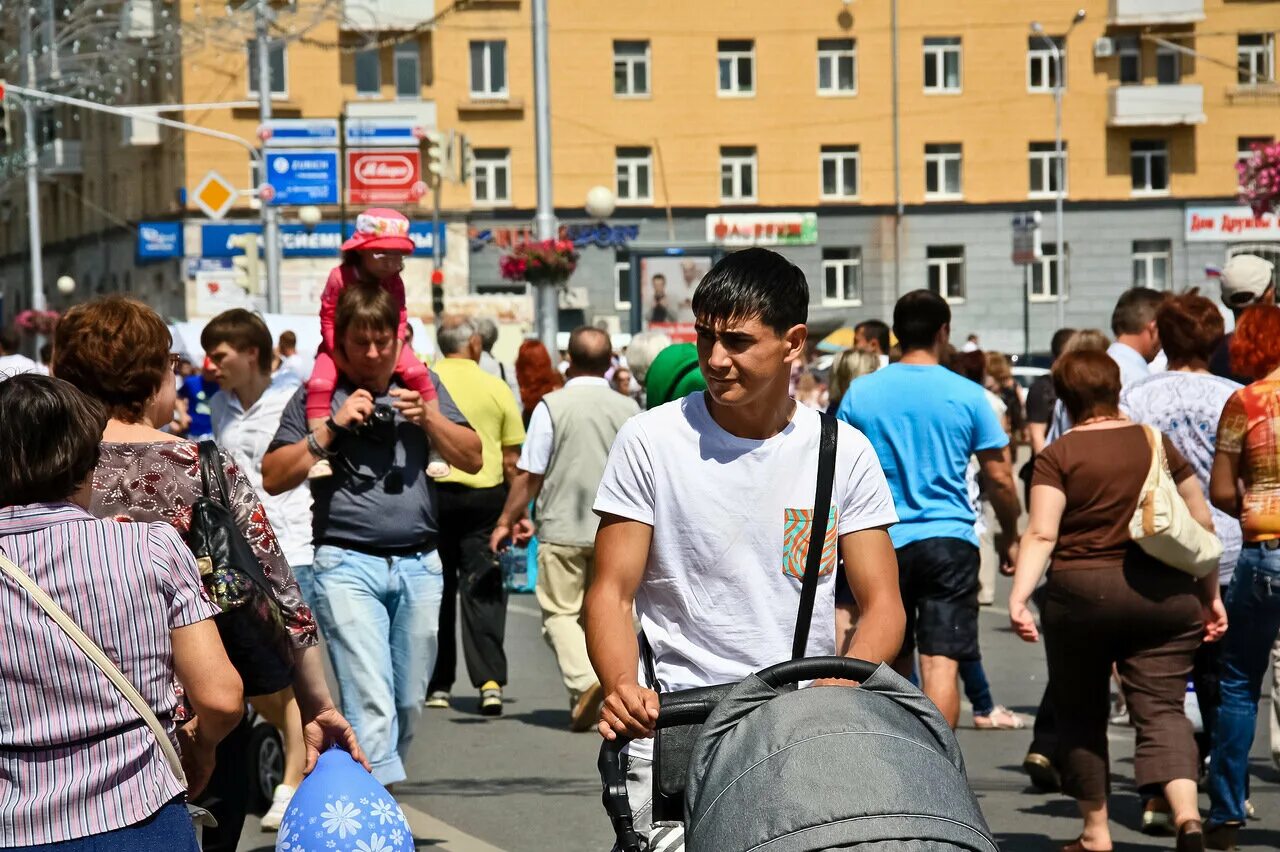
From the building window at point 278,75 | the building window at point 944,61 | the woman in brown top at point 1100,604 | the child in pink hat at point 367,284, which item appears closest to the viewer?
the child in pink hat at point 367,284

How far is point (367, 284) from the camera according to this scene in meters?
6.73

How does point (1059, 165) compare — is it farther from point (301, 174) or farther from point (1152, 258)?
point (301, 174)

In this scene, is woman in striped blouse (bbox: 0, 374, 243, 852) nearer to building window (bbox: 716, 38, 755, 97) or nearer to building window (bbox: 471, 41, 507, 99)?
building window (bbox: 471, 41, 507, 99)

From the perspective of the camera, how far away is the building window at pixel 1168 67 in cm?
5356

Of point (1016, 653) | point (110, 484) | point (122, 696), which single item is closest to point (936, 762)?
point (122, 696)

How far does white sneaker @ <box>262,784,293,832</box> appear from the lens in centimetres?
755

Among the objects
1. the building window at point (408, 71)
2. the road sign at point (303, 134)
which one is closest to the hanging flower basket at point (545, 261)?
the road sign at point (303, 134)

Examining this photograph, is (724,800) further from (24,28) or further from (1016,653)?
(24,28)

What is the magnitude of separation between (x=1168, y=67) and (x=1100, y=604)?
49.6 metres

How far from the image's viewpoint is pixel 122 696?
11.9 ft

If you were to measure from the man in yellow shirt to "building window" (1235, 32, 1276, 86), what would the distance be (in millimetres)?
46835

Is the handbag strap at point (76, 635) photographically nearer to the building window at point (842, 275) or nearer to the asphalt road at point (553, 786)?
the asphalt road at point (553, 786)

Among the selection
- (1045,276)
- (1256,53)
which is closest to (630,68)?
(1045,276)

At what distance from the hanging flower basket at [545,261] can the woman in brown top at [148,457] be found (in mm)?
18085
